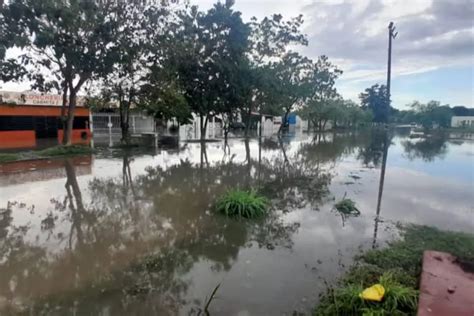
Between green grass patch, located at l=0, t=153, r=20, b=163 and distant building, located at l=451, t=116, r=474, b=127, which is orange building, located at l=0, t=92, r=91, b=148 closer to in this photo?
green grass patch, located at l=0, t=153, r=20, b=163

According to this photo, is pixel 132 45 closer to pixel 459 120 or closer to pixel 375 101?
pixel 375 101

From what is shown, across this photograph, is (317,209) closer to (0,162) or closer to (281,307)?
(281,307)

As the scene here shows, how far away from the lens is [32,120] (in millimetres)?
22484

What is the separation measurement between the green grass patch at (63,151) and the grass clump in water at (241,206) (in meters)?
11.5

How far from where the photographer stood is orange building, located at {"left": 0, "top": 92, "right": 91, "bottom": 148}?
20781 millimetres

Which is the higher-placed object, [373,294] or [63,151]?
[63,151]

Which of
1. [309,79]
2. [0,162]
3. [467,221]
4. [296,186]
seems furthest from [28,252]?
[309,79]

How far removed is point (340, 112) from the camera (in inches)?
1837

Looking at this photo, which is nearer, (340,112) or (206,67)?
(206,67)

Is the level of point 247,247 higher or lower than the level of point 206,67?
lower

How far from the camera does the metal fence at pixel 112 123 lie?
2573 cm

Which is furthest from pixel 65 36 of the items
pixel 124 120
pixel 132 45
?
pixel 124 120

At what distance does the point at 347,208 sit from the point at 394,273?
11.1ft

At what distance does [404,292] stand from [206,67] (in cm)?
2069
